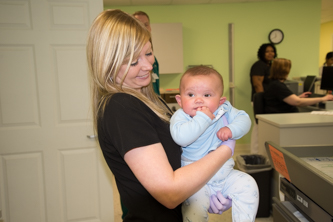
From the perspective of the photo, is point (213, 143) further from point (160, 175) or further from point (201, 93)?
point (160, 175)

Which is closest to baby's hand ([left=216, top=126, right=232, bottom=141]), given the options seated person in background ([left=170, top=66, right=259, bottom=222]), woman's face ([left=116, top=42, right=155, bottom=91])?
seated person in background ([left=170, top=66, right=259, bottom=222])

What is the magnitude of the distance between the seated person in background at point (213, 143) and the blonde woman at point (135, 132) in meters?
0.07

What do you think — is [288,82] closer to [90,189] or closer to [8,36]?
[90,189]

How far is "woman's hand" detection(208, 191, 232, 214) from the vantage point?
103 centimetres

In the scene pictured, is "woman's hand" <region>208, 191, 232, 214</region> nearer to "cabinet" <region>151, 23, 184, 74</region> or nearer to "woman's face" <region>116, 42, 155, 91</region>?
"woman's face" <region>116, 42, 155, 91</region>

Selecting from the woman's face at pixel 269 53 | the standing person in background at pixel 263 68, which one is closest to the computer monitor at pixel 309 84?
the standing person in background at pixel 263 68

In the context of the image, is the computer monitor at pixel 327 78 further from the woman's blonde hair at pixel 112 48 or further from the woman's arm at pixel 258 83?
the woman's blonde hair at pixel 112 48

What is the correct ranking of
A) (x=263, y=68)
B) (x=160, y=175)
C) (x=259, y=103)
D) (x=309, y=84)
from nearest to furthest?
(x=160, y=175), (x=259, y=103), (x=309, y=84), (x=263, y=68)

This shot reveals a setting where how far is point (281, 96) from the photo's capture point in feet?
10.8

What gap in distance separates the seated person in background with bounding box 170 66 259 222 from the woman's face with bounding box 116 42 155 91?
178mm

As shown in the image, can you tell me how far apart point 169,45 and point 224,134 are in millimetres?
4010

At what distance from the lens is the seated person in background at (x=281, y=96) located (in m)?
3.24

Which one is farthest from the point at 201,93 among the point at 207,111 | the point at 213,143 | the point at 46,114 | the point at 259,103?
the point at 259,103

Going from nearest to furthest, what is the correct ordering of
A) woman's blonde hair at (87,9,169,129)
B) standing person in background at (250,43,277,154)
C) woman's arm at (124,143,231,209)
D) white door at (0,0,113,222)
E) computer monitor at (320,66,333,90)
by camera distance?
woman's arm at (124,143,231,209)
woman's blonde hair at (87,9,169,129)
white door at (0,0,113,222)
computer monitor at (320,66,333,90)
standing person in background at (250,43,277,154)
